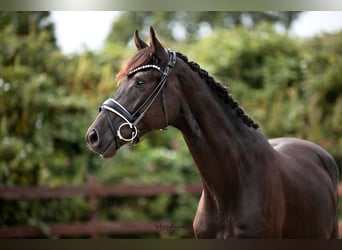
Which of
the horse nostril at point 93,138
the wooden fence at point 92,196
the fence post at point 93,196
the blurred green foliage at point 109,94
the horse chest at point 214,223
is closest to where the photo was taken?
the horse nostril at point 93,138

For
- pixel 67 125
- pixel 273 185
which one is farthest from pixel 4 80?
pixel 273 185

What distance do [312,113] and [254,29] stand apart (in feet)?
3.26

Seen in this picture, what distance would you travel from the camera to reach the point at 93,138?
8.45 feet

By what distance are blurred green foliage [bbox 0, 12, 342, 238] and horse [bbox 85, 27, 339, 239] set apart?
253 centimetres

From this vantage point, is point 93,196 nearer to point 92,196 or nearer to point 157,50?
point 92,196

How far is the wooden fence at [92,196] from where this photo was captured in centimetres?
499

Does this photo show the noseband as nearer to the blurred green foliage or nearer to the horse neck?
the horse neck

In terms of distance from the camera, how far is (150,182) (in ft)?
17.8

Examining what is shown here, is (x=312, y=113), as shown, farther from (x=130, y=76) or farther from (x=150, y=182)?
(x=130, y=76)

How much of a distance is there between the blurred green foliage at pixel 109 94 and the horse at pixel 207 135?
99.5 inches

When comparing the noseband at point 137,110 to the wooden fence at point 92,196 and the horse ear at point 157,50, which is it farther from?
the wooden fence at point 92,196

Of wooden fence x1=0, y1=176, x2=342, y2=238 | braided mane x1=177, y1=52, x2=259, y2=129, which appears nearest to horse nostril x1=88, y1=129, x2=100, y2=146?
braided mane x1=177, y1=52, x2=259, y2=129

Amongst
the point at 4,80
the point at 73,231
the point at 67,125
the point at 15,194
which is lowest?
the point at 73,231

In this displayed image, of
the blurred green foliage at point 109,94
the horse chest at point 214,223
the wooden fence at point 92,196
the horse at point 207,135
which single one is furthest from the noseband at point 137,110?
the blurred green foliage at point 109,94
